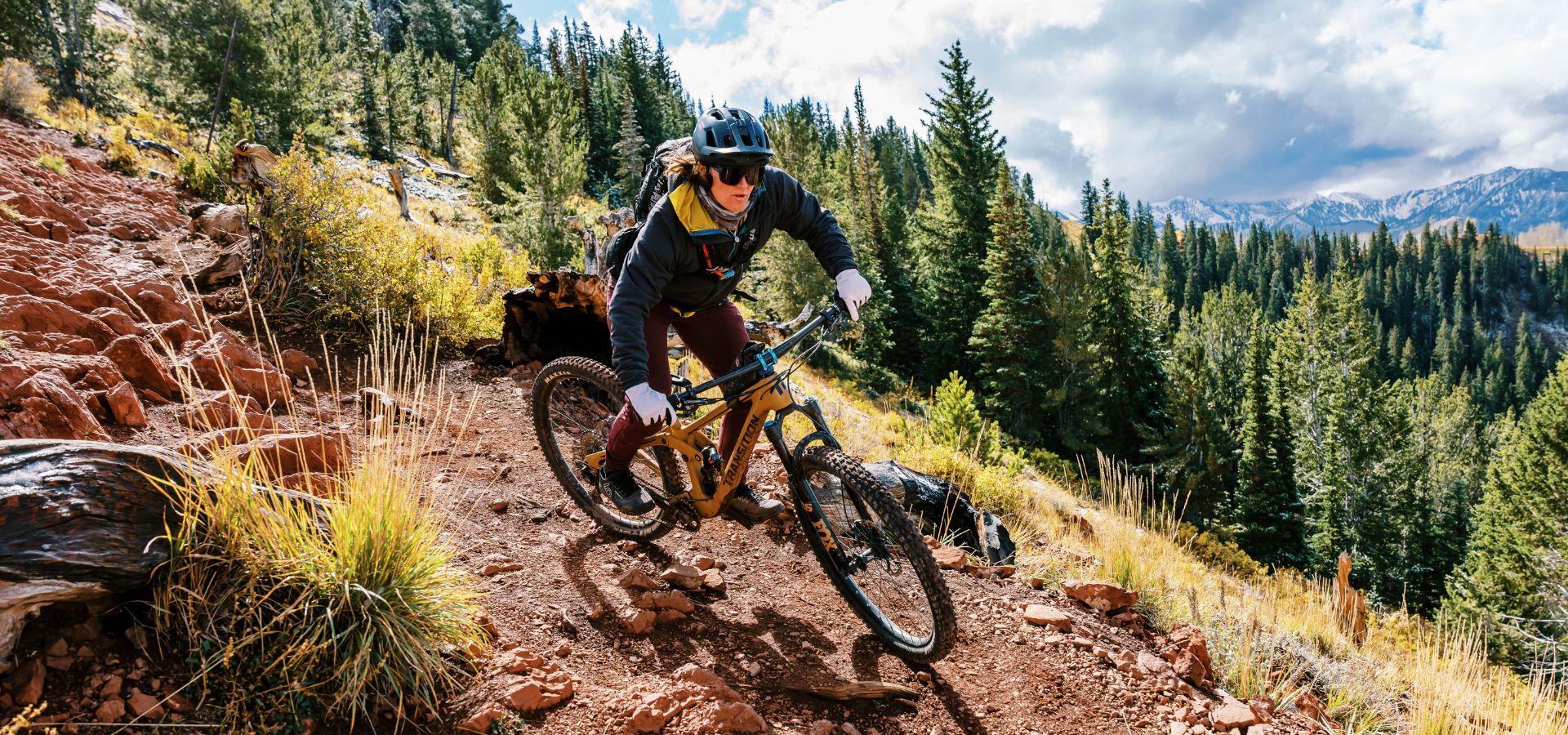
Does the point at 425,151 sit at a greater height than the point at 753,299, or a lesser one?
greater

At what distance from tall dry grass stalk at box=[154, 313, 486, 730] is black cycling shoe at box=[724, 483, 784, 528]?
1556 mm

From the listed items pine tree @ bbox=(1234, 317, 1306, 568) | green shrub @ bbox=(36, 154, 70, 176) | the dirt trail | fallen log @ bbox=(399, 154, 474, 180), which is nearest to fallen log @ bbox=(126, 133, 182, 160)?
green shrub @ bbox=(36, 154, 70, 176)

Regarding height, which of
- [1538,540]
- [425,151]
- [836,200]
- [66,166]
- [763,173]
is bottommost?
[1538,540]

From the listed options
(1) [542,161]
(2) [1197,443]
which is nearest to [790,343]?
(1) [542,161]

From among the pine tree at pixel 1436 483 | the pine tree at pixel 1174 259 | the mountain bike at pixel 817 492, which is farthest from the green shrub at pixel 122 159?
the pine tree at pixel 1174 259

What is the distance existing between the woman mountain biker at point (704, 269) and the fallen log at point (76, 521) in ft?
5.57

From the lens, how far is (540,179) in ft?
63.8

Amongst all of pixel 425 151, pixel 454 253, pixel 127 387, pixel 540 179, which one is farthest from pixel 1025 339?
pixel 425 151

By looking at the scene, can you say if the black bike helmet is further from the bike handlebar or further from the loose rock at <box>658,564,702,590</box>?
the loose rock at <box>658,564,702,590</box>

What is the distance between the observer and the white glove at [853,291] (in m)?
3.46

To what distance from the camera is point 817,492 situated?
3555 millimetres

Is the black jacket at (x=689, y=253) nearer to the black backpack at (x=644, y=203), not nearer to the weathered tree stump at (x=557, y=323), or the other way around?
the black backpack at (x=644, y=203)

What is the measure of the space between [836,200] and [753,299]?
126 ft

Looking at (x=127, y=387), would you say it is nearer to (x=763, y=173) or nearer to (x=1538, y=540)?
(x=763, y=173)
